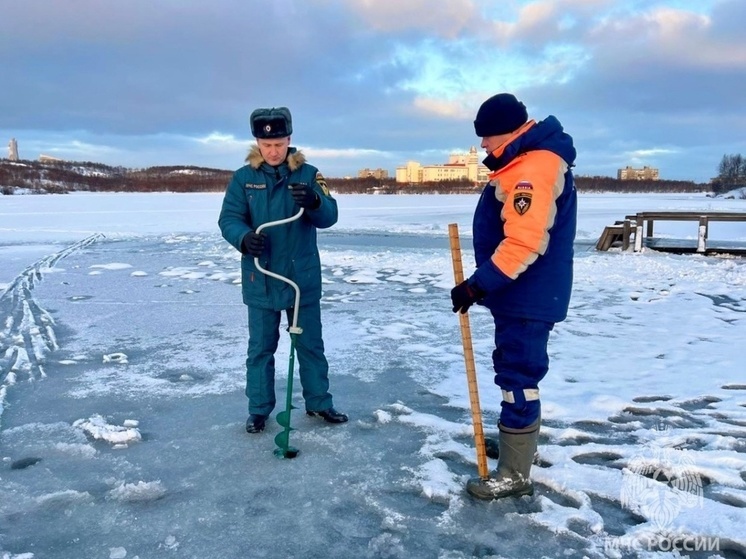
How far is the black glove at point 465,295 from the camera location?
110 inches

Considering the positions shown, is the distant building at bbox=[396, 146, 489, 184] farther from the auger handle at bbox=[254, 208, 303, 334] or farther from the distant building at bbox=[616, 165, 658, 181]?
the auger handle at bbox=[254, 208, 303, 334]

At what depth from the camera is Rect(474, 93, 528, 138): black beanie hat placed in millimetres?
2740

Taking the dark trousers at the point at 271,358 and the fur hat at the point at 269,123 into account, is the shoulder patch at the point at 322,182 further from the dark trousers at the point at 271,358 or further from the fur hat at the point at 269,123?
the dark trousers at the point at 271,358

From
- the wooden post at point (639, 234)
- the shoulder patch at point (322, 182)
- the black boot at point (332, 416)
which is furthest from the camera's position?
the wooden post at point (639, 234)

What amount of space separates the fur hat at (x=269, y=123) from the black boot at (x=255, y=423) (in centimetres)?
176

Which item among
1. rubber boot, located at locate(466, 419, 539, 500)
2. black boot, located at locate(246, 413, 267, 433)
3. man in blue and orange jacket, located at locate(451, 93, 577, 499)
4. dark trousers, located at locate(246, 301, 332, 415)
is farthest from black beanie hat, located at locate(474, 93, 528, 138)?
→ black boot, located at locate(246, 413, 267, 433)

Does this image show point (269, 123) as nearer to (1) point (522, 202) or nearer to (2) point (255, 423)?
(1) point (522, 202)

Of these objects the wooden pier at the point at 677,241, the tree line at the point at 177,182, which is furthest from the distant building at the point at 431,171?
the wooden pier at the point at 677,241

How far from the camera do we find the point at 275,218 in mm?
3699

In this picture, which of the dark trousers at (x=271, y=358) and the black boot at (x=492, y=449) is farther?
the dark trousers at (x=271, y=358)

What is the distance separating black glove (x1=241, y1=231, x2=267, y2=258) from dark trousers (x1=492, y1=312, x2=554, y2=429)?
4.60 feet

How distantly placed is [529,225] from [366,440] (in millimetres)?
1770

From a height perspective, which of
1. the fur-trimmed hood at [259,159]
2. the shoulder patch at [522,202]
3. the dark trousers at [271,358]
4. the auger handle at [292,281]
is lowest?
the dark trousers at [271,358]

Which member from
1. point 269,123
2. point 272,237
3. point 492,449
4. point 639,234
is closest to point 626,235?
point 639,234
